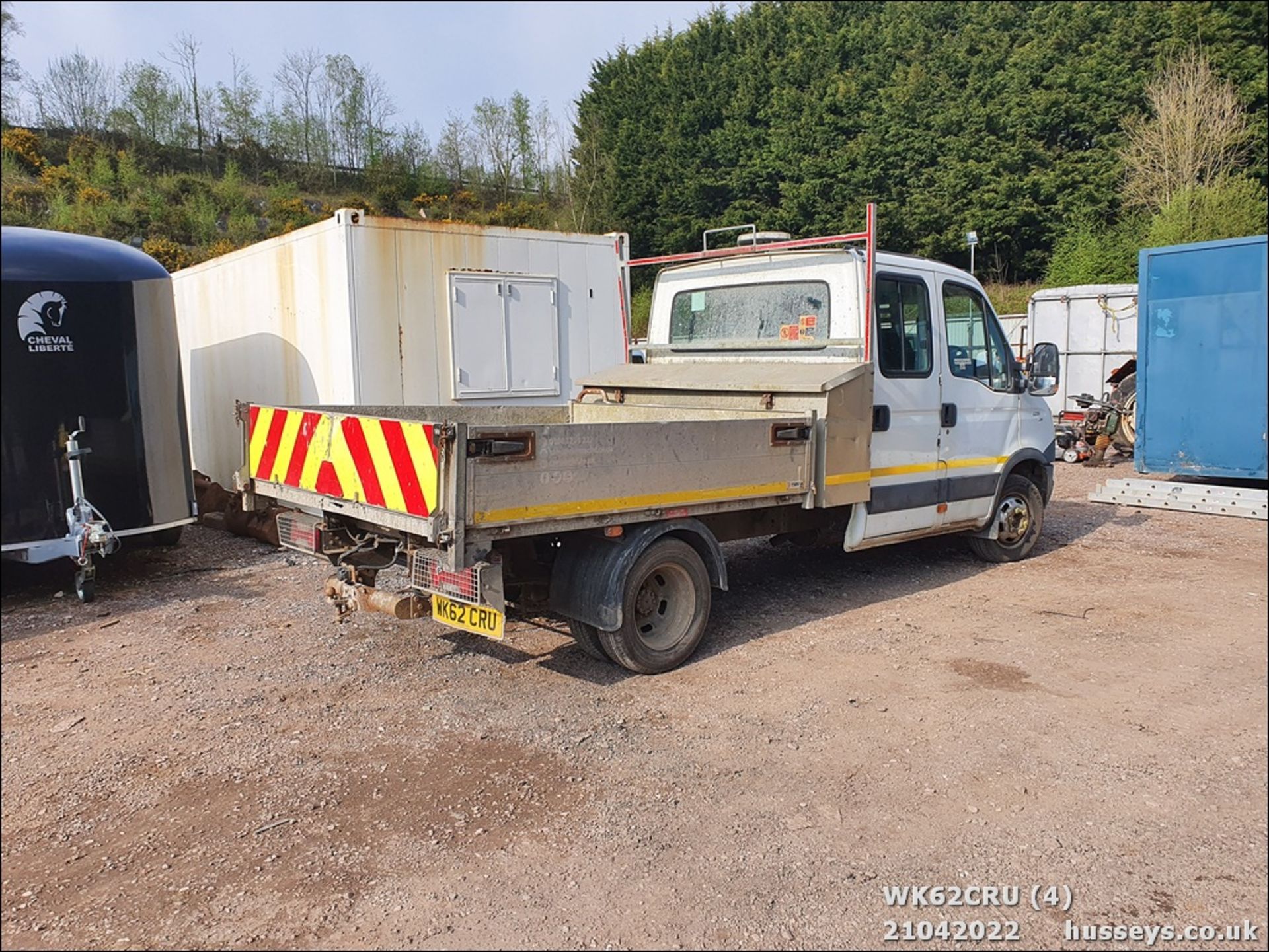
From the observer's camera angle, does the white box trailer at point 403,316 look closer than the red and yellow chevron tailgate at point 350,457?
No

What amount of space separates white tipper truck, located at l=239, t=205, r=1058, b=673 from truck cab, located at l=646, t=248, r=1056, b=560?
2 cm

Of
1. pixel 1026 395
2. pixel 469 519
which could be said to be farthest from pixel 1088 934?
pixel 1026 395

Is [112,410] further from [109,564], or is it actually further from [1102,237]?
[1102,237]

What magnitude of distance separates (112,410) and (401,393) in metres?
2.59

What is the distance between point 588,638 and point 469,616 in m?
0.87

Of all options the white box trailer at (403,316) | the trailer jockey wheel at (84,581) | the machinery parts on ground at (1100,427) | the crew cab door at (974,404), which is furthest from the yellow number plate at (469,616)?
the machinery parts on ground at (1100,427)

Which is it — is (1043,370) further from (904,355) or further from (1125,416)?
(1125,416)

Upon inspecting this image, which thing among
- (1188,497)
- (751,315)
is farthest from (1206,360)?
(751,315)

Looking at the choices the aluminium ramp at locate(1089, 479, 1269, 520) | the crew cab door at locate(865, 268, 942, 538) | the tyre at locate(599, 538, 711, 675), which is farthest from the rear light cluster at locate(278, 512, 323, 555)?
the aluminium ramp at locate(1089, 479, 1269, 520)

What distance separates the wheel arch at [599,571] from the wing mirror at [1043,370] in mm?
3722

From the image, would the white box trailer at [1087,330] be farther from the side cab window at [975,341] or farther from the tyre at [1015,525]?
the side cab window at [975,341]

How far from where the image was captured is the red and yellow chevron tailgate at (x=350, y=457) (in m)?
4.47

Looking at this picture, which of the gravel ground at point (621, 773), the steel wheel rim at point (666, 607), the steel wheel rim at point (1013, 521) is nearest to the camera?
the gravel ground at point (621, 773)

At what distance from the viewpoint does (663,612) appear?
557cm
